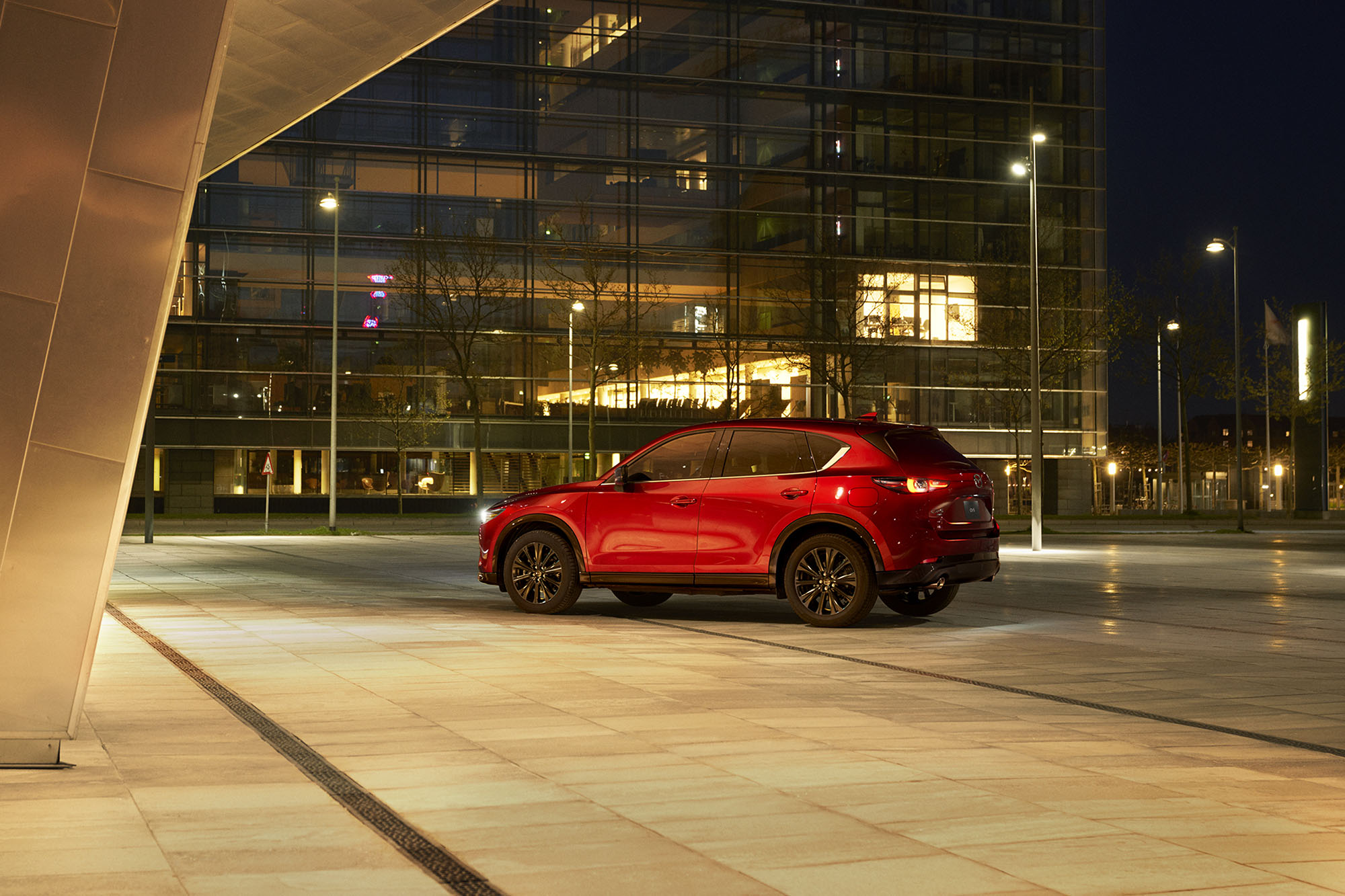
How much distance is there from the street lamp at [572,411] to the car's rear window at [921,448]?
38.3 metres

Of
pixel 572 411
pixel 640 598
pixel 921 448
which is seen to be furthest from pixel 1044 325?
pixel 921 448

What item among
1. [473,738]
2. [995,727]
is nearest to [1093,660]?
[995,727]

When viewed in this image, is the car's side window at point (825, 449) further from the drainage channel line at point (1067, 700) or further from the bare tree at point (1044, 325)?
the bare tree at point (1044, 325)

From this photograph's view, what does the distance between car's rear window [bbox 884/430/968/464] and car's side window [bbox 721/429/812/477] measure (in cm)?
76

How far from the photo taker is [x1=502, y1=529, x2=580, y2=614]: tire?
558 inches

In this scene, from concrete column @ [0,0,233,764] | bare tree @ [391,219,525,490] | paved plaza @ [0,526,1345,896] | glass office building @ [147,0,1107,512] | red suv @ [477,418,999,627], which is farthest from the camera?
glass office building @ [147,0,1107,512]

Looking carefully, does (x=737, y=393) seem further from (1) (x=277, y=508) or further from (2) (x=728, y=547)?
(2) (x=728, y=547)

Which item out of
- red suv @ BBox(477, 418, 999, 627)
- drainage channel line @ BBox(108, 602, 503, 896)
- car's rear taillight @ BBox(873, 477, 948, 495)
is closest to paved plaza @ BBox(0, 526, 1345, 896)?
drainage channel line @ BBox(108, 602, 503, 896)

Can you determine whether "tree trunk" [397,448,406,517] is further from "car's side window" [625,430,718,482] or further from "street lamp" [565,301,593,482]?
"car's side window" [625,430,718,482]

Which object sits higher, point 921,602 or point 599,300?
point 599,300

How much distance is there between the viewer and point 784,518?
12984 mm

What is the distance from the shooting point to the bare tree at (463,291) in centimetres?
5331

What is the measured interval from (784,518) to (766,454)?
0.66 meters

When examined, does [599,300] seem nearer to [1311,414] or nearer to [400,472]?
[400,472]
